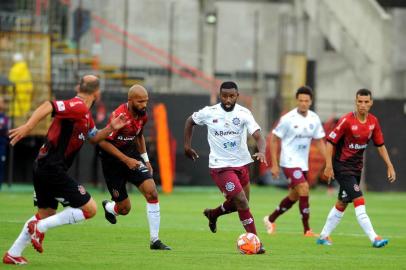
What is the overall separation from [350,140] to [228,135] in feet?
7.27

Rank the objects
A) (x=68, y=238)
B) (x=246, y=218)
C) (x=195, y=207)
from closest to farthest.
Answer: (x=246, y=218) < (x=68, y=238) < (x=195, y=207)

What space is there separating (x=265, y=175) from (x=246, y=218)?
69.3 ft

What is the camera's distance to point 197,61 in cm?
Result: 3912

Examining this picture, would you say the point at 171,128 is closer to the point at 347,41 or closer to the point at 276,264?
the point at 347,41

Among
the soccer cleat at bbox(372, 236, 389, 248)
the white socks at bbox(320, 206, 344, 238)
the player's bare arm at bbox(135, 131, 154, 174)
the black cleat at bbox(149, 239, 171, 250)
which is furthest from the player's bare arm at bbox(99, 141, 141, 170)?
the soccer cleat at bbox(372, 236, 389, 248)

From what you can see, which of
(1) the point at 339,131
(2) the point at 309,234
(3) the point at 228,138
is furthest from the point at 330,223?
(3) the point at 228,138

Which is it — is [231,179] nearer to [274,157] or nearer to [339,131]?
[339,131]

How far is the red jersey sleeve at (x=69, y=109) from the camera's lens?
41.2ft

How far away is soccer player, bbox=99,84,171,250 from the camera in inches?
589

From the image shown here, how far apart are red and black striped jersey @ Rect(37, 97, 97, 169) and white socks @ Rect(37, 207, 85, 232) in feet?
1.87

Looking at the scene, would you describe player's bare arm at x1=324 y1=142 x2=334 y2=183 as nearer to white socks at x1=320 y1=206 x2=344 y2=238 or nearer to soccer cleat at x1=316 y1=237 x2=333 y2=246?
white socks at x1=320 y1=206 x2=344 y2=238

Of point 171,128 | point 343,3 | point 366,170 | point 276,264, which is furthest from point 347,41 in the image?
point 276,264

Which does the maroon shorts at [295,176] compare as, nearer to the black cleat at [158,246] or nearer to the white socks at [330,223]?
the white socks at [330,223]

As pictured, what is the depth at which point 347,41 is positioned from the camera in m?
39.1
